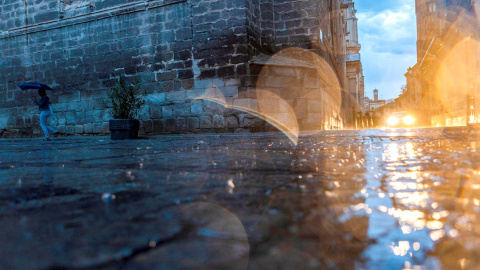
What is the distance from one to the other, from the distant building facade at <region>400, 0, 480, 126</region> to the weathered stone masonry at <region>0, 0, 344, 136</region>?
6.73 meters

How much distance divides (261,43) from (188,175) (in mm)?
8044

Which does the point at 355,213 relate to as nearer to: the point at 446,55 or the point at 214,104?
the point at 214,104

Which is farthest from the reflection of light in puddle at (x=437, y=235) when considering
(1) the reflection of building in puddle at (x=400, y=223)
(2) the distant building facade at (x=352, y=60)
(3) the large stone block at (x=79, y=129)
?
(2) the distant building facade at (x=352, y=60)

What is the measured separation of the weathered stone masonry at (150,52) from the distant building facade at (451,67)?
6.73m

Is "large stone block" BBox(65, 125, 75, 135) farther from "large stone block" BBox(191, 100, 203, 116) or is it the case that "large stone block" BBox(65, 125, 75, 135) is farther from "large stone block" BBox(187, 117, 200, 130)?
"large stone block" BBox(191, 100, 203, 116)

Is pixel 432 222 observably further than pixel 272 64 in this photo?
No

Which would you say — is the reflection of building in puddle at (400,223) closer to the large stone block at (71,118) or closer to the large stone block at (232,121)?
the large stone block at (232,121)

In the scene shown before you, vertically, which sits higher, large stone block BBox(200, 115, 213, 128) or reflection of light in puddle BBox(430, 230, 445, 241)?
large stone block BBox(200, 115, 213, 128)

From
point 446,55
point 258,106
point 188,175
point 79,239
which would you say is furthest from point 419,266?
point 446,55

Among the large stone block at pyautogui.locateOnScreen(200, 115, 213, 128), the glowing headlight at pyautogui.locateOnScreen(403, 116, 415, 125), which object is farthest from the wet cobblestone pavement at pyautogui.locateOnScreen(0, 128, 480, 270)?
the glowing headlight at pyautogui.locateOnScreen(403, 116, 415, 125)

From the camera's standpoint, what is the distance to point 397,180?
1.05 m

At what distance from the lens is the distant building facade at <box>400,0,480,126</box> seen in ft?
43.9

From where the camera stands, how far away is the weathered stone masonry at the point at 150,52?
8.15 meters

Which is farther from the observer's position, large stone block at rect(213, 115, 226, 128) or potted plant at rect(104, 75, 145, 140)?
large stone block at rect(213, 115, 226, 128)
